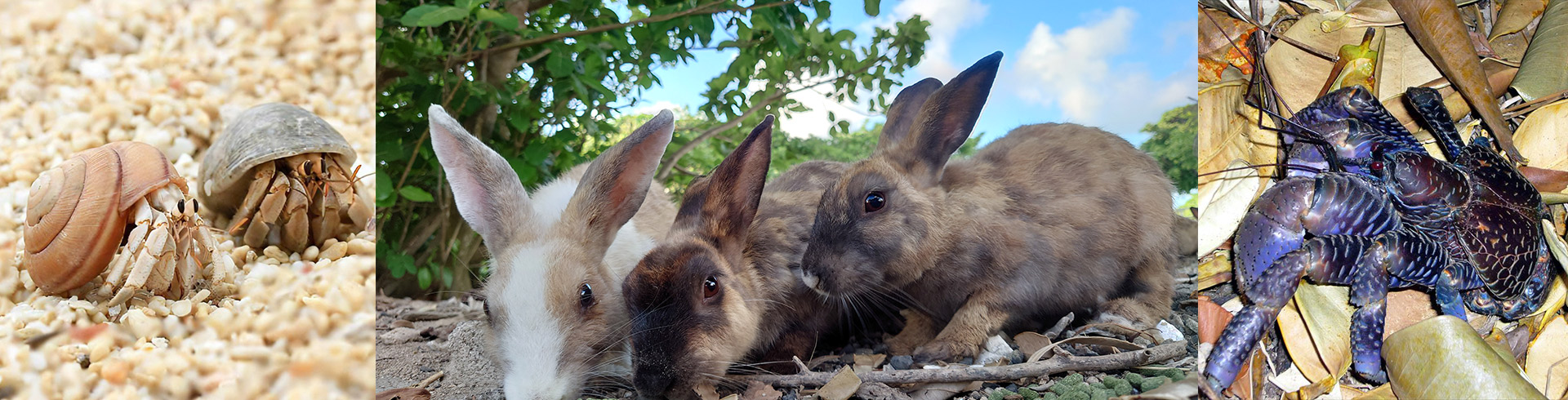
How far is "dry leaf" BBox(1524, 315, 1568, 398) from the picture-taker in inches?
82.6

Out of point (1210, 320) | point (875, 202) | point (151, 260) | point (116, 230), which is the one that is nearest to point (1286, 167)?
point (1210, 320)

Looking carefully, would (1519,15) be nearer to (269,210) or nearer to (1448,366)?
(1448,366)

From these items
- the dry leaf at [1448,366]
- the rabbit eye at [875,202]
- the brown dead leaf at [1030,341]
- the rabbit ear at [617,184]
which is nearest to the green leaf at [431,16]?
the rabbit ear at [617,184]

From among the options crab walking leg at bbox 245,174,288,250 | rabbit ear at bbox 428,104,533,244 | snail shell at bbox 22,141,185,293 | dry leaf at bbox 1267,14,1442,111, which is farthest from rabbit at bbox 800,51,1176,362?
snail shell at bbox 22,141,185,293

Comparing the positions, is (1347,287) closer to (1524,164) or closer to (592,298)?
(1524,164)

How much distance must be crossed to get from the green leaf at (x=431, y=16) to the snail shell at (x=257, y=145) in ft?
2.19

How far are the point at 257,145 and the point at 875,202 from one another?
5.45 feet

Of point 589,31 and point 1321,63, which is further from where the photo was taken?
point 1321,63

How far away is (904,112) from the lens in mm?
1721

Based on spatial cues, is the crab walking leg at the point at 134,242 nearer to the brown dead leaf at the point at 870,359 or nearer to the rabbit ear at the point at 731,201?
the rabbit ear at the point at 731,201

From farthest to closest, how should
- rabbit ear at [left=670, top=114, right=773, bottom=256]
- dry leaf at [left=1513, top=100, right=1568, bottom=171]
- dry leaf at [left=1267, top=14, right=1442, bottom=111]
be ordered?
1. dry leaf at [left=1513, top=100, right=1568, bottom=171]
2. dry leaf at [left=1267, top=14, right=1442, bottom=111]
3. rabbit ear at [left=670, top=114, right=773, bottom=256]

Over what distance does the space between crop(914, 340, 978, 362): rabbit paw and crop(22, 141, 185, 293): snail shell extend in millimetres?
1963

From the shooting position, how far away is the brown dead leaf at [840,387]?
1621mm

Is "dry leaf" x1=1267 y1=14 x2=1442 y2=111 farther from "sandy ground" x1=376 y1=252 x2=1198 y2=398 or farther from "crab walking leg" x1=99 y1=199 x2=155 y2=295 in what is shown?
"crab walking leg" x1=99 y1=199 x2=155 y2=295
